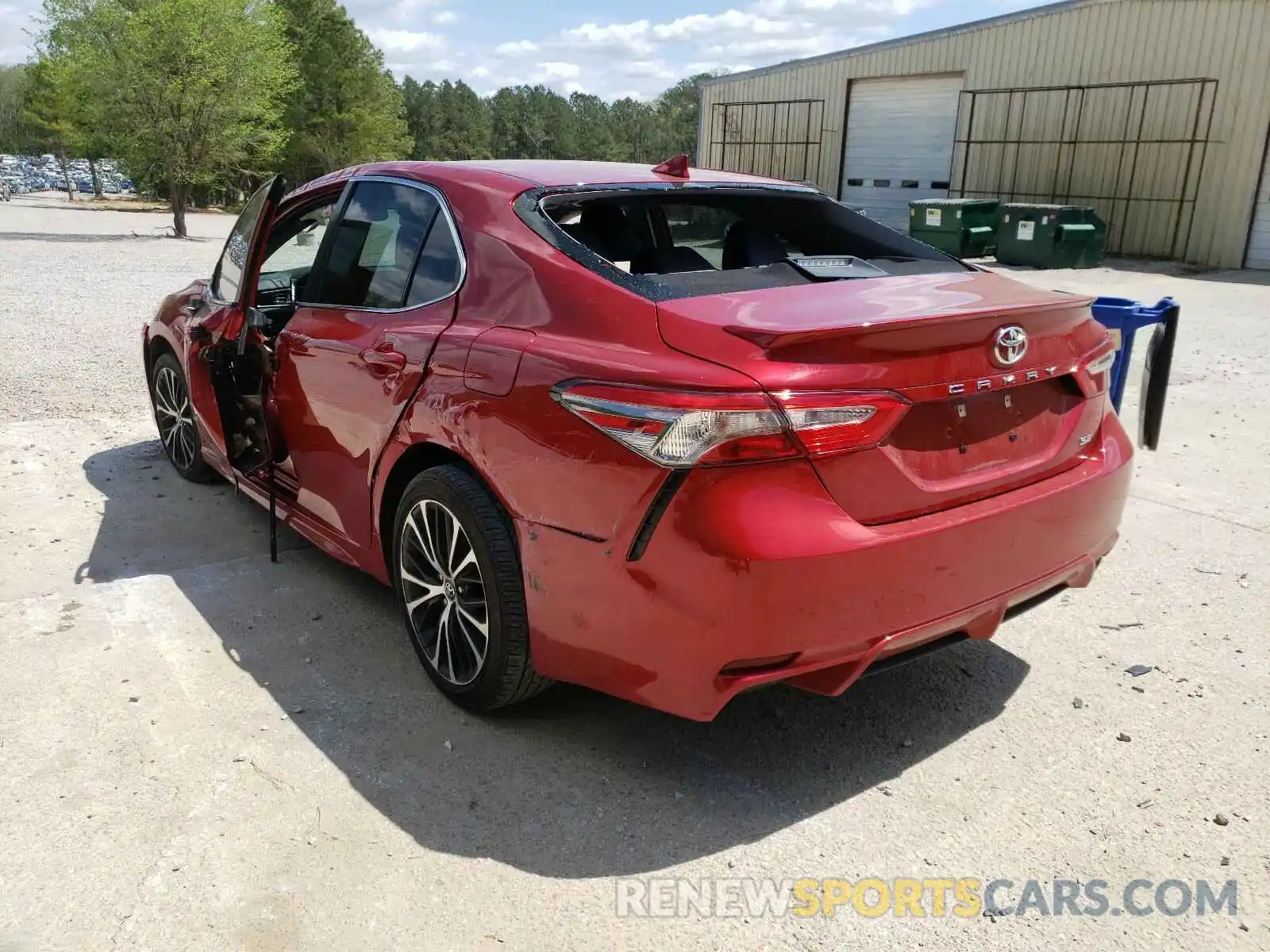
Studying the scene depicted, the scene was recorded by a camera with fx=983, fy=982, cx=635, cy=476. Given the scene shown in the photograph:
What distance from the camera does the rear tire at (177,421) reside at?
5.24 m

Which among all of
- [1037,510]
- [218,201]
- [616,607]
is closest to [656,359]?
[616,607]

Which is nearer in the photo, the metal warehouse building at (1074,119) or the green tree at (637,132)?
the metal warehouse building at (1074,119)

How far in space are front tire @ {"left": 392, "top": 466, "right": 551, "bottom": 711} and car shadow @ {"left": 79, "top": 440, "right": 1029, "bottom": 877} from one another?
17 centimetres

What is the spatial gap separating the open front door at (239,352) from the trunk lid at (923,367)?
2.33 metres

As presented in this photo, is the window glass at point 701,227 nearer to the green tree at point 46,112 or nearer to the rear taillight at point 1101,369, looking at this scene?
the rear taillight at point 1101,369

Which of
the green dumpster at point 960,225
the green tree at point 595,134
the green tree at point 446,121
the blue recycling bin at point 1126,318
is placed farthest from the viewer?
the green tree at point 595,134

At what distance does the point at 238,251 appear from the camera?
452cm

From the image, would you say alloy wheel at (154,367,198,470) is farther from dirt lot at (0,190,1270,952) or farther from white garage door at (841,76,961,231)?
white garage door at (841,76,961,231)

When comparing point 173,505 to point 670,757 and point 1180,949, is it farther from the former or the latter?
point 1180,949

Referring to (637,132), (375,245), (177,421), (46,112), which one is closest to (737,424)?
(375,245)

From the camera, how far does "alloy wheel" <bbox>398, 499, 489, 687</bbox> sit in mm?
2982

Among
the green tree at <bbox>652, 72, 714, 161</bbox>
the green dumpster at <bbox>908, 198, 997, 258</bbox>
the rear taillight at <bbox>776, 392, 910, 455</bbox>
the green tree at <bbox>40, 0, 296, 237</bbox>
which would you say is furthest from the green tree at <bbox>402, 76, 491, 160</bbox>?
the rear taillight at <bbox>776, 392, 910, 455</bbox>

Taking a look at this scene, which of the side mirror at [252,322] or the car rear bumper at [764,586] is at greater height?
the side mirror at [252,322]

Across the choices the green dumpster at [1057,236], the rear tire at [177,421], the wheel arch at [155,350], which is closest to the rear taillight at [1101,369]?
the rear tire at [177,421]
